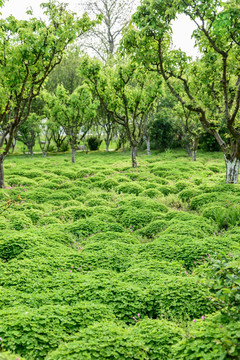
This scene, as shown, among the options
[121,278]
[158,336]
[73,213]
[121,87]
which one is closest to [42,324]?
[158,336]

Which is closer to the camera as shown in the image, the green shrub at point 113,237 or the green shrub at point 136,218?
the green shrub at point 113,237

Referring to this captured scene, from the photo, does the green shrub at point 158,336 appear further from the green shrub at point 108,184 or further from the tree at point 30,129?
the tree at point 30,129

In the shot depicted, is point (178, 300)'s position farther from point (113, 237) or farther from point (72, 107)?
point (72, 107)

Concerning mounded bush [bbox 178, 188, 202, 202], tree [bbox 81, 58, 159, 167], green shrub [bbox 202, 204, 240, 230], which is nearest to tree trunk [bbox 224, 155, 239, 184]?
mounded bush [bbox 178, 188, 202, 202]

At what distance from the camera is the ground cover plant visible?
4262mm

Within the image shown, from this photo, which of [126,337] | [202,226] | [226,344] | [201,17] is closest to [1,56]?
[201,17]

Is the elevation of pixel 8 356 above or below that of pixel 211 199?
below

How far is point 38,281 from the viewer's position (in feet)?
20.7

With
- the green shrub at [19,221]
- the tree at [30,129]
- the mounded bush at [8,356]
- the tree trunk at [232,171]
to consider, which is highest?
the tree at [30,129]

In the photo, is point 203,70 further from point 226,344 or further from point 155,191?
point 226,344

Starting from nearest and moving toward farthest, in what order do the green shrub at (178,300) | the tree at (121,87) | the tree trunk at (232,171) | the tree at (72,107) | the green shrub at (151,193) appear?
1. the green shrub at (178,300)
2. the green shrub at (151,193)
3. the tree trunk at (232,171)
4. the tree at (121,87)
5. the tree at (72,107)

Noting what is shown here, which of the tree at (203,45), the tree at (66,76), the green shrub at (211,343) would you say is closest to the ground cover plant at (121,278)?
the green shrub at (211,343)

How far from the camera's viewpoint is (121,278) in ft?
21.2

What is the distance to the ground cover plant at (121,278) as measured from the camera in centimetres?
426
